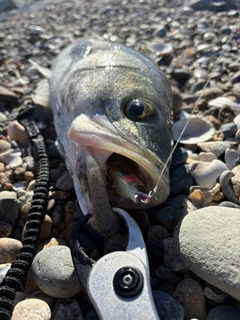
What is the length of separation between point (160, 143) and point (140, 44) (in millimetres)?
4506

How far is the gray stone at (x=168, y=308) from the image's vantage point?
2.05m

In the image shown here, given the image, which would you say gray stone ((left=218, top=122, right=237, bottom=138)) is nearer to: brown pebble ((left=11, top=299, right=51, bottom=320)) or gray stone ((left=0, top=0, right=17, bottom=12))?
brown pebble ((left=11, top=299, right=51, bottom=320))

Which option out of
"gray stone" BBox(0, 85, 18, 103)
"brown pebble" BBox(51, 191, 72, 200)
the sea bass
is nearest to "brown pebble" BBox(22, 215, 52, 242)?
"brown pebble" BBox(51, 191, 72, 200)

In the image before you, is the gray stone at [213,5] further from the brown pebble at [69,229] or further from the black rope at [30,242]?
the brown pebble at [69,229]

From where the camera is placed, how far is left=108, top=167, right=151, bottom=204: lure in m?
2.25

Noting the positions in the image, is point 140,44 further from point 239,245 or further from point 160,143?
point 239,245

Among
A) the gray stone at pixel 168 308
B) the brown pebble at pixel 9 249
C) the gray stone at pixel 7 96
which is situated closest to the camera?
the gray stone at pixel 168 308

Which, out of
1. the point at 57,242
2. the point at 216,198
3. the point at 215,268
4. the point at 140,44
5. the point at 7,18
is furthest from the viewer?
the point at 7,18

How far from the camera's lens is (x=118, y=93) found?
2.77 metres

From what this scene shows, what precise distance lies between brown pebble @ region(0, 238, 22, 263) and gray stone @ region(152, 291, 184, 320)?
→ 1.02 metres

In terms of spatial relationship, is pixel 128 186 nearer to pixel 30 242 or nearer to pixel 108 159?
pixel 108 159

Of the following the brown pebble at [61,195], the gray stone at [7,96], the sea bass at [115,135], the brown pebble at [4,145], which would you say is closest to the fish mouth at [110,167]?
the sea bass at [115,135]

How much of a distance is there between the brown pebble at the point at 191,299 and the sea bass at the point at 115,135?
539 mm

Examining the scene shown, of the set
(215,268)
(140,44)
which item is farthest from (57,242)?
(140,44)
